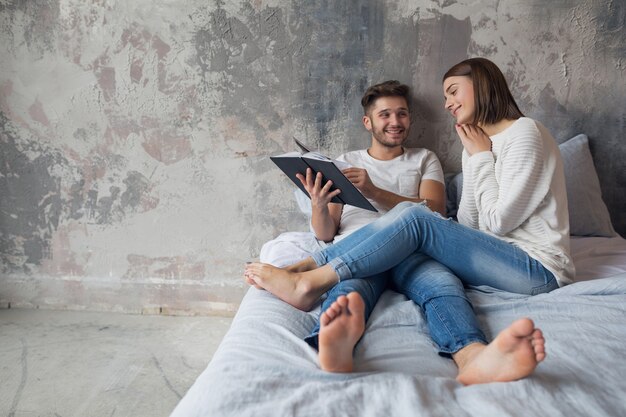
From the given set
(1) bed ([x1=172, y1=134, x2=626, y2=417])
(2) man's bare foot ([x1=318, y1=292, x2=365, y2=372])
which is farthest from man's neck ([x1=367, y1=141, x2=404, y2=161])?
(2) man's bare foot ([x1=318, y1=292, x2=365, y2=372])

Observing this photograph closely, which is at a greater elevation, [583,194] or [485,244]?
[583,194]

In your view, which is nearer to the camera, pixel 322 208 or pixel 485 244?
pixel 485 244

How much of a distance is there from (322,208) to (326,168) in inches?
9.9

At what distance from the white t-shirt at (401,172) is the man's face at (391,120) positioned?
9 cm

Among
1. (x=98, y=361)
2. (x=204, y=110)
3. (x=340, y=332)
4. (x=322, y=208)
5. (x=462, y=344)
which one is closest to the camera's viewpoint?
(x=340, y=332)

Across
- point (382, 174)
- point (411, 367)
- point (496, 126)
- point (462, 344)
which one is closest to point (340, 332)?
point (411, 367)

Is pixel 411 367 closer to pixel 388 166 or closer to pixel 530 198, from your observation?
pixel 530 198

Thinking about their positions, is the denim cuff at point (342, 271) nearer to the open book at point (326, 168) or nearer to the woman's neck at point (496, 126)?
the open book at point (326, 168)

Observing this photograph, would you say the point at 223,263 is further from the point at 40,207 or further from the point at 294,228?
the point at 40,207

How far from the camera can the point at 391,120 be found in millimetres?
2254

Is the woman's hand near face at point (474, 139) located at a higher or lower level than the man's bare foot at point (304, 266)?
higher

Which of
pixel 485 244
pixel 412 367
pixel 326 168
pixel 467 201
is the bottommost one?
pixel 412 367

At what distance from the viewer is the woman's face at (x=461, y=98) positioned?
1822 mm

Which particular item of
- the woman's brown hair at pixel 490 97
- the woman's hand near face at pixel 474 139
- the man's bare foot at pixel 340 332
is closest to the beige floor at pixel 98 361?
the man's bare foot at pixel 340 332
